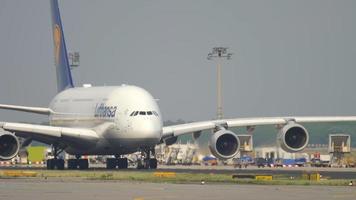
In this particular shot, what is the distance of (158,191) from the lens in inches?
1727

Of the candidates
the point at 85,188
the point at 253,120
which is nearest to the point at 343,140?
the point at 253,120

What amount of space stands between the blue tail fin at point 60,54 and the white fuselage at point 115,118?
730 cm

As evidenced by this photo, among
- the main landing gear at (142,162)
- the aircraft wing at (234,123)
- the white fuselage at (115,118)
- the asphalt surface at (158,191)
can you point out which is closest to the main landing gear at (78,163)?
the white fuselage at (115,118)

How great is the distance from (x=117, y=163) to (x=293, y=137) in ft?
41.0

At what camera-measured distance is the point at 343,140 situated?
96.0 metres

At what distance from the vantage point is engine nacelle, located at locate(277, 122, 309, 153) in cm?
7531

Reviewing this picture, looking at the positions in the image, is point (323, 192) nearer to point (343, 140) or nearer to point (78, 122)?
point (78, 122)

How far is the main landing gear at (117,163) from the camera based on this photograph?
78250 millimetres

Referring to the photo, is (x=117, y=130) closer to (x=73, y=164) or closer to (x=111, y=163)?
(x=111, y=163)

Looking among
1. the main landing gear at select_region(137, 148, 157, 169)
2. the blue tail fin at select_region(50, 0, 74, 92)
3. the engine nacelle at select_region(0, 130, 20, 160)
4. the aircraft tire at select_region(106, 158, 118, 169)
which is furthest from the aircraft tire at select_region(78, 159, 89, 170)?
the blue tail fin at select_region(50, 0, 74, 92)

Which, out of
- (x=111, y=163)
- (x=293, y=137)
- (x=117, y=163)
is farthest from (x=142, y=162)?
(x=293, y=137)

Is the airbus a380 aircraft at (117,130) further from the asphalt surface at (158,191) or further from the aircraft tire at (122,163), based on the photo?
the asphalt surface at (158,191)

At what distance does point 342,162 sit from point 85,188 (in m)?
54.1

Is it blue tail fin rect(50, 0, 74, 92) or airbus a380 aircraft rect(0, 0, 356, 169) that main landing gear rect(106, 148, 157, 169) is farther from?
blue tail fin rect(50, 0, 74, 92)
